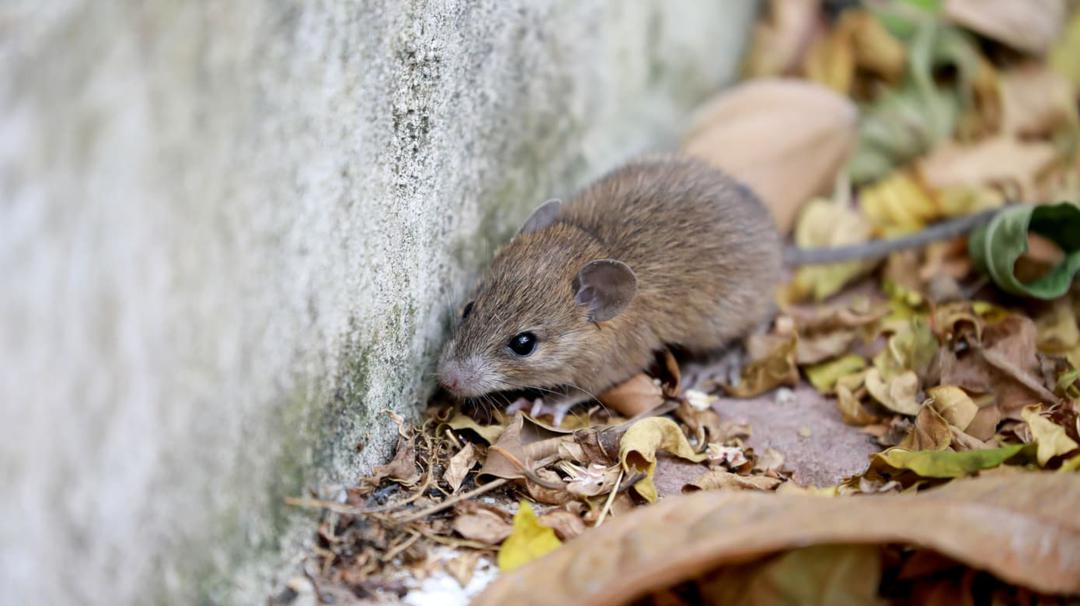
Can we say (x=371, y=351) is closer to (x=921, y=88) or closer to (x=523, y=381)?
(x=523, y=381)

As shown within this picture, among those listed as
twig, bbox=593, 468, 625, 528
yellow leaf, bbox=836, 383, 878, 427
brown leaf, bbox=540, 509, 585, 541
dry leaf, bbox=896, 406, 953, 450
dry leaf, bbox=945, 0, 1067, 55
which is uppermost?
dry leaf, bbox=945, 0, 1067, 55

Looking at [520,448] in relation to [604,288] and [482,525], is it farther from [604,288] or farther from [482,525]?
[604,288]

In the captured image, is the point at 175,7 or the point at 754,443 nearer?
the point at 175,7

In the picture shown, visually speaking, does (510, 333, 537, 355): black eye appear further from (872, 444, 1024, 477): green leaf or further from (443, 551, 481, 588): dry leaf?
(872, 444, 1024, 477): green leaf

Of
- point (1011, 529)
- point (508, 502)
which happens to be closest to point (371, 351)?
point (508, 502)

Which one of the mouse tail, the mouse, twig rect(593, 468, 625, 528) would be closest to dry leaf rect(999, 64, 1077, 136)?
the mouse tail

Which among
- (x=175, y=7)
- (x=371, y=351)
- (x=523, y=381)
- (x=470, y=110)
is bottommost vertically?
(x=523, y=381)

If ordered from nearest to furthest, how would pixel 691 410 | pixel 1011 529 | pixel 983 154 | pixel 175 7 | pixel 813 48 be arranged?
pixel 175 7
pixel 1011 529
pixel 691 410
pixel 983 154
pixel 813 48
